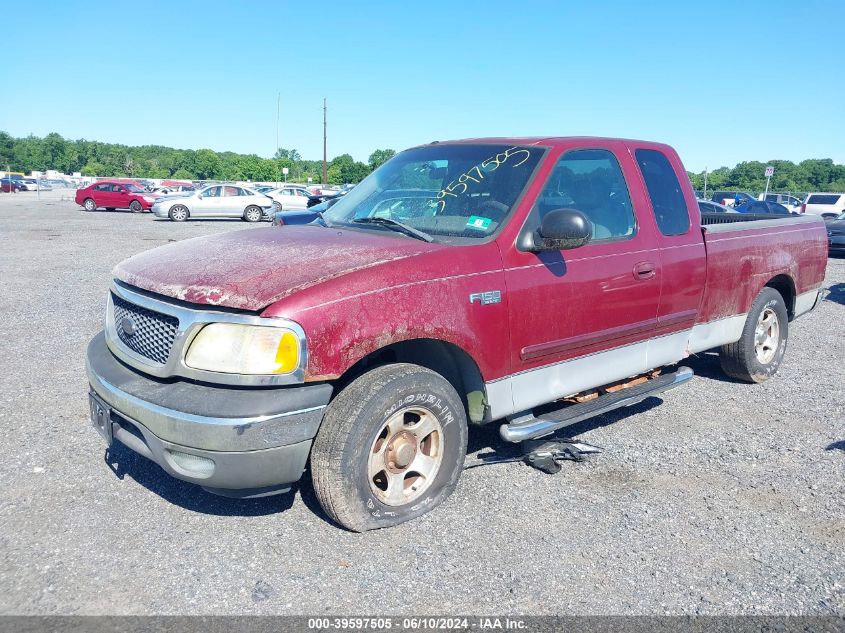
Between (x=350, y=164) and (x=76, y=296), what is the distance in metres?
69.2

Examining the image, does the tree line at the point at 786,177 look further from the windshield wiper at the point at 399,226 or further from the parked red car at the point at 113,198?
the windshield wiper at the point at 399,226

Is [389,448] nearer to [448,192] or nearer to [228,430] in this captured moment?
[228,430]

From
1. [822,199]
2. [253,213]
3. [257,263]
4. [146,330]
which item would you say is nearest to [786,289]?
[257,263]

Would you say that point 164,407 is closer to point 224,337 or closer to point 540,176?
point 224,337

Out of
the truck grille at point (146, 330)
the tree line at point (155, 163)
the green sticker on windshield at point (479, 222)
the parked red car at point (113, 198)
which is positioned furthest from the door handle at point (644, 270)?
the tree line at point (155, 163)

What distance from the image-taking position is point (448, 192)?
13.2 feet

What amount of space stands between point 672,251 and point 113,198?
110 ft

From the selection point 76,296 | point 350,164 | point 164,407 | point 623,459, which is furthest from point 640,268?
point 350,164

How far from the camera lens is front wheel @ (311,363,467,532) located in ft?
9.98

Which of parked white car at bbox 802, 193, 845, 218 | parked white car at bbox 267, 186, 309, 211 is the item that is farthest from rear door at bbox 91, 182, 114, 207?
parked white car at bbox 802, 193, 845, 218

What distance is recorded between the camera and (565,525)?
11.2ft

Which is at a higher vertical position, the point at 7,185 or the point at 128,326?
the point at 7,185

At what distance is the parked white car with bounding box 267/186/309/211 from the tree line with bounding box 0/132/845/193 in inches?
676

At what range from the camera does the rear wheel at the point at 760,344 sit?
558 centimetres
